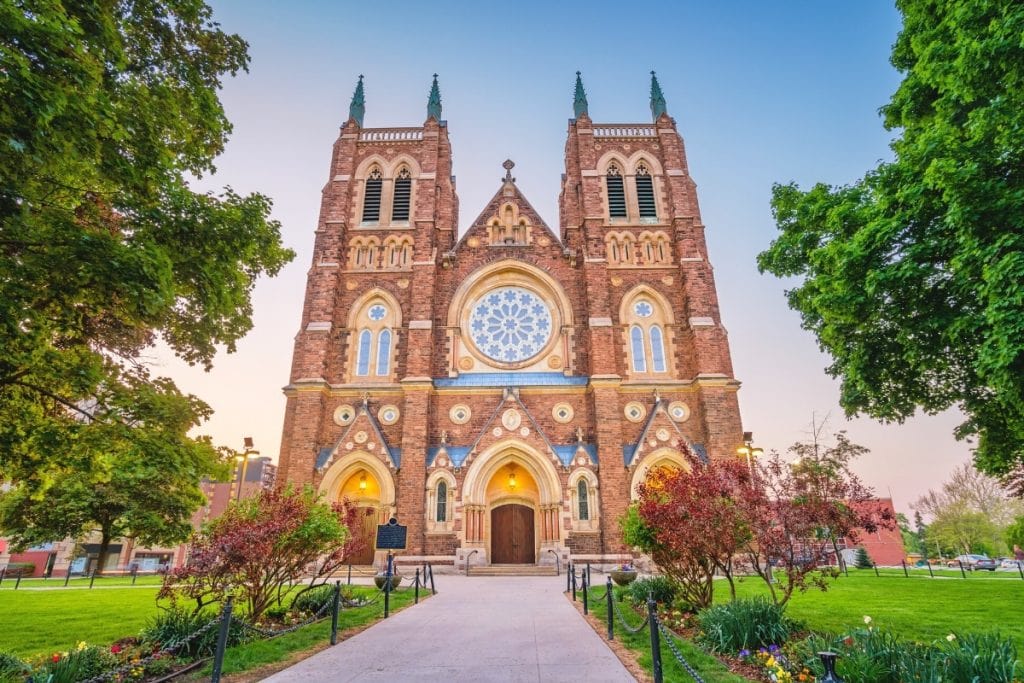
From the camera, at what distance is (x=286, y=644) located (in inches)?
318

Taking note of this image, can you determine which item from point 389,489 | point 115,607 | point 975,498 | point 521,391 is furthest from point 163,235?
point 975,498

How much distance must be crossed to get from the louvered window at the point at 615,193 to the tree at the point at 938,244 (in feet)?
49.9

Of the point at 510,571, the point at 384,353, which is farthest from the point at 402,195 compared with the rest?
the point at 510,571

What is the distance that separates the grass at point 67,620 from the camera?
8.36m

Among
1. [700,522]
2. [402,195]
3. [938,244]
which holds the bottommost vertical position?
[700,522]

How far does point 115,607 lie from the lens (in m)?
12.8

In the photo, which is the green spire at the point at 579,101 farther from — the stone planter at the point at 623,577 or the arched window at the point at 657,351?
the stone planter at the point at 623,577

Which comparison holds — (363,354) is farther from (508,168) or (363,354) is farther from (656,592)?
(656,592)

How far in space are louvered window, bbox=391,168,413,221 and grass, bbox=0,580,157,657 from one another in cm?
2019

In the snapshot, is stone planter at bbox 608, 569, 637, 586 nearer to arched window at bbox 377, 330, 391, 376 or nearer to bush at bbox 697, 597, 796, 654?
bush at bbox 697, 597, 796, 654

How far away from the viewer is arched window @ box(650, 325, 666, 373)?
24703 millimetres

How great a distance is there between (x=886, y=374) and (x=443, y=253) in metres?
20.6

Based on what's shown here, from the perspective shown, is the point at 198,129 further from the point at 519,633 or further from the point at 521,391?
the point at 521,391

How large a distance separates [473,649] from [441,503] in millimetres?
14290
